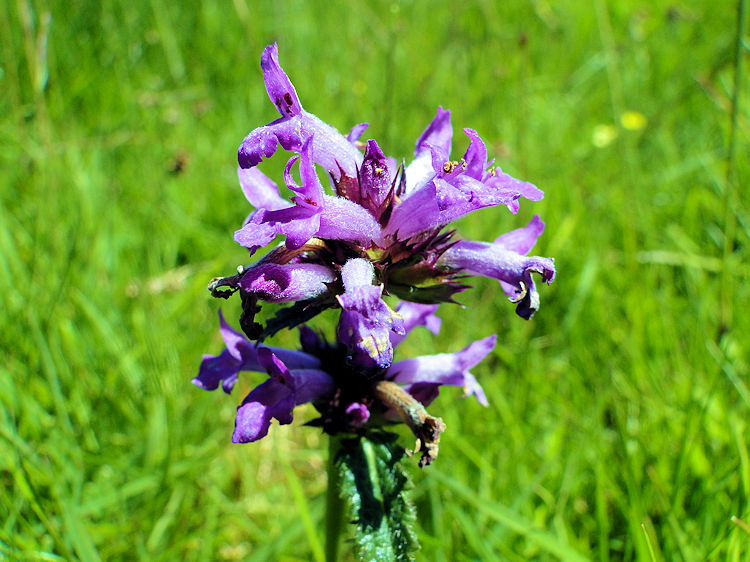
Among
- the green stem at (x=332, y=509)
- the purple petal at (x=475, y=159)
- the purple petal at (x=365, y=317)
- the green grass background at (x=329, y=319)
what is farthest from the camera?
the green grass background at (x=329, y=319)

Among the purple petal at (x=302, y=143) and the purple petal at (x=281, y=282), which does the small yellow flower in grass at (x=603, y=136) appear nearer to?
the purple petal at (x=302, y=143)

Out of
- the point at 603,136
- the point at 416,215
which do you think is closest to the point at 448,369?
the point at 416,215

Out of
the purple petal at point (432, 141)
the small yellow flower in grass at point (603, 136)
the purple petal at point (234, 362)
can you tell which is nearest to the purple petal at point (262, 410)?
the purple petal at point (234, 362)

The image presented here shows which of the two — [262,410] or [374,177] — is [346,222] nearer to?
[374,177]

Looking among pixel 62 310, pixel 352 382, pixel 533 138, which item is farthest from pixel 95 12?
pixel 352 382

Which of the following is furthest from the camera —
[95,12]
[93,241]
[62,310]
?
[95,12]

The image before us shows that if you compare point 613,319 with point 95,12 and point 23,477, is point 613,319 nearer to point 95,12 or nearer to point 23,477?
point 23,477

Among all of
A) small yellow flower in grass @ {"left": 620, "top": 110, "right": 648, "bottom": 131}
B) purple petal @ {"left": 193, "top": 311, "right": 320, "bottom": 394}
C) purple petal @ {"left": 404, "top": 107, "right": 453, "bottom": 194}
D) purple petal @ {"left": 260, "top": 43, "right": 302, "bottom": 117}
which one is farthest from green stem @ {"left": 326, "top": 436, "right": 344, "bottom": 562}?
small yellow flower in grass @ {"left": 620, "top": 110, "right": 648, "bottom": 131}

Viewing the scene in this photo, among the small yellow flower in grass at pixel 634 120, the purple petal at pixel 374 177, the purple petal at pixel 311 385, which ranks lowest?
the purple petal at pixel 311 385

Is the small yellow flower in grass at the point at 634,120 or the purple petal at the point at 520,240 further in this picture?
the small yellow flower in grass at the point at 634,120
